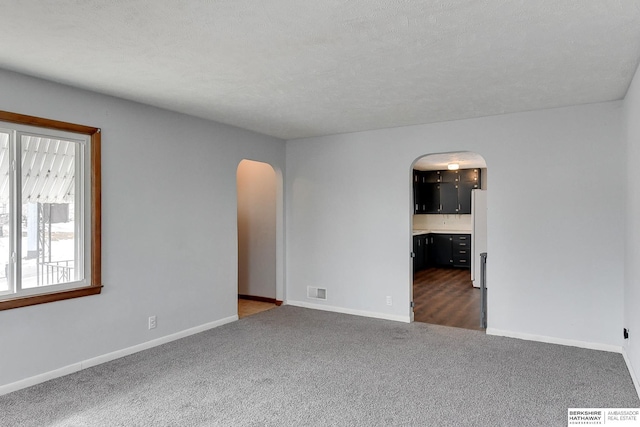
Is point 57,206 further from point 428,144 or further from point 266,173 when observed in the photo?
point 428,144

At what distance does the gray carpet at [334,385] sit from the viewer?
2.68 metres

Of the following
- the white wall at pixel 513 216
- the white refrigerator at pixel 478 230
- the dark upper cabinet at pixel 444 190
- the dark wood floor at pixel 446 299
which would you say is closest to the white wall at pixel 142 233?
the white wall at pixel 513 216

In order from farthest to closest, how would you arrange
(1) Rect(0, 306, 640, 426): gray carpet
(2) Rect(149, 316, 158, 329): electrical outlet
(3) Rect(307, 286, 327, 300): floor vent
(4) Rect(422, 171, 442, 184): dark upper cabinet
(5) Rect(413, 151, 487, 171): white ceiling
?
1. (4) Rect(422, 171, 442, 184): dark upper cabinet
2. (5) Rect(413, 151, 487, 171): white ceiling
3. (3) Rect(307, 286, 327, 300): floor vent
4. (2) Rect(149, 316, 158, 329): electrical outlet
5. (1) Rect(0, 306, 640, 426): gray carpet

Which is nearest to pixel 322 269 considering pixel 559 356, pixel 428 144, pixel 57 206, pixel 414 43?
pixel 428 144

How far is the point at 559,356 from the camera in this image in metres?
3.77

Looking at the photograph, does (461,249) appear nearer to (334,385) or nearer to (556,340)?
(556,340)

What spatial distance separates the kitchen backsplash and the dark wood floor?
121 cm

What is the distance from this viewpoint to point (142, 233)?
4.02 metres

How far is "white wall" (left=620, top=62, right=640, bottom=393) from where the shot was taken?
2.97m

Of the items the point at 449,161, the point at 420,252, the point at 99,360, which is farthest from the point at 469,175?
the point at 99,360

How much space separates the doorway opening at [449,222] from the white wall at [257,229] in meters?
2.51

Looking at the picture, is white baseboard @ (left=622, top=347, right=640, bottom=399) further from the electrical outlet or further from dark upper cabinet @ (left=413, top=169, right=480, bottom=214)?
dark upper cabinet @ (left=413, top=169, right=480, bottom=214)

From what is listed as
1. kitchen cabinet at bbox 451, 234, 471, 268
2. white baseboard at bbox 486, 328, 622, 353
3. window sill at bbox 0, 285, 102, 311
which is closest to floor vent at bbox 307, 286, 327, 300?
white baseboard at bbox 486, 328, 622, 353

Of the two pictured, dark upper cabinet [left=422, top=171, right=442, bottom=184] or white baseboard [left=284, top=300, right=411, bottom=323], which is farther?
dark upper cabinet [left=422, top=171, right=442, bottom=184]
